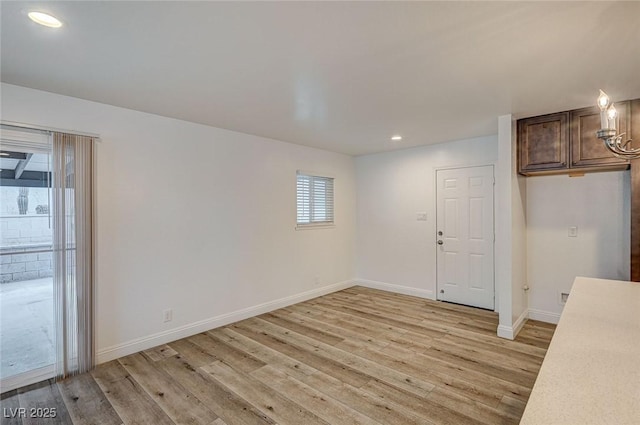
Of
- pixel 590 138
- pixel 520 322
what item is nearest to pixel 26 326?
pixel 520 322

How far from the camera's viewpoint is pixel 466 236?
4.63 m

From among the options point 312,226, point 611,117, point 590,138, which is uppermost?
point 590,138

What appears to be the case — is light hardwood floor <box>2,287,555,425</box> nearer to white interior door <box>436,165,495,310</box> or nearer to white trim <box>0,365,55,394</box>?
white trim <box>0,365,55,394</box>

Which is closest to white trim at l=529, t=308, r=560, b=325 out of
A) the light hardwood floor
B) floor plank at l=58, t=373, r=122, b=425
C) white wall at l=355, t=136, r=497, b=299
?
the light hardwood floor

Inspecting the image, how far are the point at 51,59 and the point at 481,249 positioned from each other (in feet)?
16.5

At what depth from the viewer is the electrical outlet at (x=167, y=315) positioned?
134 inches

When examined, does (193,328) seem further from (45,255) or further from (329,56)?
(329,56)

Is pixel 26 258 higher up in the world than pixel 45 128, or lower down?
lower down

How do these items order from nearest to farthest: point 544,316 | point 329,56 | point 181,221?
point 329,56 → point 181,221 → point 544,316

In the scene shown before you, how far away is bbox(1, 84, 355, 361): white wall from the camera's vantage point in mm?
2990

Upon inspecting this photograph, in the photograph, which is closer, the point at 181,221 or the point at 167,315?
the point at 167,315

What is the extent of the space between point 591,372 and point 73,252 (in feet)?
11.7

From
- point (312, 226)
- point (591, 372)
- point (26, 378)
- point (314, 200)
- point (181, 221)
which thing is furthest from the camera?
point (314, 200)

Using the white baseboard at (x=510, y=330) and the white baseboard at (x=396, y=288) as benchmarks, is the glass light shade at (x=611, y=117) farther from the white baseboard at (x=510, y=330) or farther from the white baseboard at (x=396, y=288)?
the white baseboard at (x=396, y=288)
